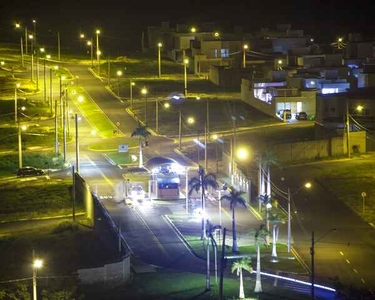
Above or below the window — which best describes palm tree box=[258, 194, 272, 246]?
below

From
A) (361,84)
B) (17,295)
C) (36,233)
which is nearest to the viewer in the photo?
(17,295)

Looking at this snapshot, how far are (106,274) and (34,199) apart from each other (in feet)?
46.8

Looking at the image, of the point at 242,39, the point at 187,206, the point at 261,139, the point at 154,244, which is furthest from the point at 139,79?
the point at 154,244

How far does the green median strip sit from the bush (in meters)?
18.5

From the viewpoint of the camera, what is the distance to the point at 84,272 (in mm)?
33406

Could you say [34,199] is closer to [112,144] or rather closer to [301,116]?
[112,144]

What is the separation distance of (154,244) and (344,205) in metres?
8.88

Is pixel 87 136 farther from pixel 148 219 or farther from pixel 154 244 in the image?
pixel 154 244

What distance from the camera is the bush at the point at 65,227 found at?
41438 millimetres

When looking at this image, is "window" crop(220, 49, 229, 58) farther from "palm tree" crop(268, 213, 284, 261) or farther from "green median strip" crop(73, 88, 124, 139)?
"palm tree" crop(268, 213, 284, 261)

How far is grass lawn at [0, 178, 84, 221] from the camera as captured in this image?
45250mm

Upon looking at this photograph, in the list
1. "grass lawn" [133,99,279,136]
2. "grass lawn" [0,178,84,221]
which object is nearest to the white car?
"grass lawn" [0,178,84,221]

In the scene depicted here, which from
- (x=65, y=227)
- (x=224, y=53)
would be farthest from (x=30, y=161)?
(x=224, y=53)

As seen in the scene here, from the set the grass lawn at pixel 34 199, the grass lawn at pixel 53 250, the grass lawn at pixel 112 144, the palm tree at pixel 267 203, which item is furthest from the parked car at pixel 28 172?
the palm tree at pixel 267 203
